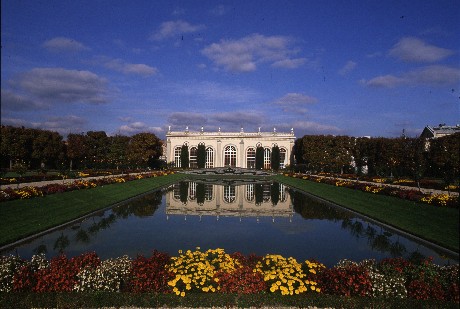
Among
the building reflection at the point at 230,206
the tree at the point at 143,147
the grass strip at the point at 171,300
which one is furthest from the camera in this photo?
the tree at the point at 143,147

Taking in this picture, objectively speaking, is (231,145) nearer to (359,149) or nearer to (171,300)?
(359,149)

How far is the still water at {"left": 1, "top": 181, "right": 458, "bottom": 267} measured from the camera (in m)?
9.74

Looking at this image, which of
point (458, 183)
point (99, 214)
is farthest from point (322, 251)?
point (99, 214)

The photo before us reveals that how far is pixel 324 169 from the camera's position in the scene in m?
49.3

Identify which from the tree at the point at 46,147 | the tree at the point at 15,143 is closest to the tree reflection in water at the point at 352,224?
the tree at the point at 15,143

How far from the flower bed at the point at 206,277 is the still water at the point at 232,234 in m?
1.26

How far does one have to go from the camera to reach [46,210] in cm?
1437

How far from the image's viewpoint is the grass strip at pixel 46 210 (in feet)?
36.4

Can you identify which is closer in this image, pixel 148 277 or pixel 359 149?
pixel 148 277

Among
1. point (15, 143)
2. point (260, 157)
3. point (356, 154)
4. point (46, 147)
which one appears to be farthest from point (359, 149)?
point (15, 143)

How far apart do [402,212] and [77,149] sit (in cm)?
4708

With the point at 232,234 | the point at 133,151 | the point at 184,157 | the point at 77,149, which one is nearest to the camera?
the point at 232,234

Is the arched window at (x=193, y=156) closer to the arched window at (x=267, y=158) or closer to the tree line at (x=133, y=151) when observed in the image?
the tree line at (x=133, y=151)

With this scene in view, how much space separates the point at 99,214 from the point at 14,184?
1091 cm
